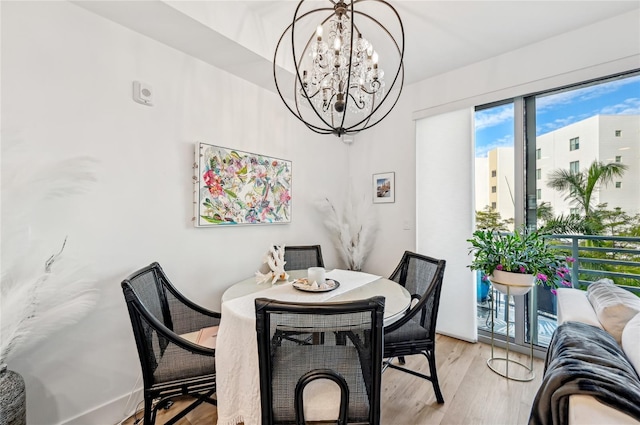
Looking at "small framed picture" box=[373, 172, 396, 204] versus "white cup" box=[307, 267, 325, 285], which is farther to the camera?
"small framed picture" box=[373, 172, 396, 204]

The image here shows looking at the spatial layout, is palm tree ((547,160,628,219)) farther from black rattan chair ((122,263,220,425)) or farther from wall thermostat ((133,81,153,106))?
wall thermostat ((133,81,153,106))

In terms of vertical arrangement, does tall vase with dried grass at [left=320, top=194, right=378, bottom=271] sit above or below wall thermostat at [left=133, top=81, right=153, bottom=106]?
below

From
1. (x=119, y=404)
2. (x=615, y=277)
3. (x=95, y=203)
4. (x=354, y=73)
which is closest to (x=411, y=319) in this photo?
(x=354, y=73)

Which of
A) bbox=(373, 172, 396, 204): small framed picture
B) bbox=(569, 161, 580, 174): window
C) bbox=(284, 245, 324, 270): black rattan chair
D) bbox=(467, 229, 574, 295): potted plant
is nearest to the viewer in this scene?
bbox=(467, 229, 574, 295): potted plant

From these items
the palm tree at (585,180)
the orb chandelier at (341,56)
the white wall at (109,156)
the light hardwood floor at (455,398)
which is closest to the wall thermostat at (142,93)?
the white wall at (109,156)

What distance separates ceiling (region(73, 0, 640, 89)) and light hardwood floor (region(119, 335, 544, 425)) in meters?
2.48

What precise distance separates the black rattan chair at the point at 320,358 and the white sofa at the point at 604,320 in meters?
0.62

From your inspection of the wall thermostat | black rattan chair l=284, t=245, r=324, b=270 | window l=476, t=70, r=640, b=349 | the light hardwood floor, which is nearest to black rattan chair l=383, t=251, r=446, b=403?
the light hardwood floor

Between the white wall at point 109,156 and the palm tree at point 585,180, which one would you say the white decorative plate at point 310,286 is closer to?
the white wall at point 109,156

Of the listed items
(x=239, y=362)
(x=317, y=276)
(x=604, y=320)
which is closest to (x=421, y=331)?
(x=317, y=276)

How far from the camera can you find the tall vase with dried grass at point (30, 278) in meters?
1.21

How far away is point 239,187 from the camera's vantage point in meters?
2.39

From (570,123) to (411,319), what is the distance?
213cm

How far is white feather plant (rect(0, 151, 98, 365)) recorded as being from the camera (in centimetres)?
129
